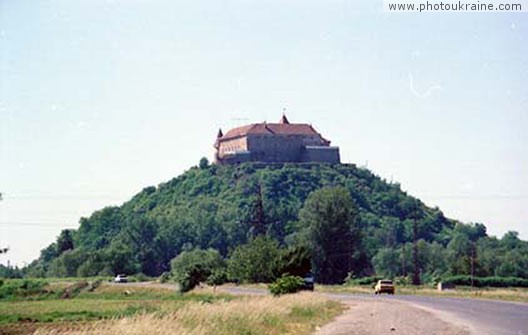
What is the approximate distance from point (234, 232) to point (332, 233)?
5777 centimetres

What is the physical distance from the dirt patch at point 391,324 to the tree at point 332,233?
74925 millimetres

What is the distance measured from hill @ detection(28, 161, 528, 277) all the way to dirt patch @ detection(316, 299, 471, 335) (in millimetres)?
102230

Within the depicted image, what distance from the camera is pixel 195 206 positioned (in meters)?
188

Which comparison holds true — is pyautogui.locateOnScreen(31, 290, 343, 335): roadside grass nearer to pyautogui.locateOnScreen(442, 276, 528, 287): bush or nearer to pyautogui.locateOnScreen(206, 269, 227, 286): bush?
pyautogui.locateOnScreen(206, 269, 227, 286): bush

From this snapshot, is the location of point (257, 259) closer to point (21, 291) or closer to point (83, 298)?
point (83, 298)

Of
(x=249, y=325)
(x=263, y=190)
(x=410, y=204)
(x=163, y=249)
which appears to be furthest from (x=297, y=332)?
(x=410, y=204)

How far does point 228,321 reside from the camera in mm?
26797

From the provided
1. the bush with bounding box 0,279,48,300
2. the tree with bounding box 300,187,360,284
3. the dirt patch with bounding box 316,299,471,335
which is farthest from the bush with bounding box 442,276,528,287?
the dirt patch with bounding box 316,299,471,335

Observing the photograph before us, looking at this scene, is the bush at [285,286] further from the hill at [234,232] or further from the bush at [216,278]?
the hill at [234,232]

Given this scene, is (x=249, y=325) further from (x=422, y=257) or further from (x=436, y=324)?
(x=422, y=257)

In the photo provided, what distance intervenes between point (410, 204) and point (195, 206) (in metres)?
49.2

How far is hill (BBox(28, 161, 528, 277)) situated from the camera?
14812 centimetres

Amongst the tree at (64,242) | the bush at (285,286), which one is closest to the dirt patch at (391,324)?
the bush at (285,286)

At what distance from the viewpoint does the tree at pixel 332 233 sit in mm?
115188
